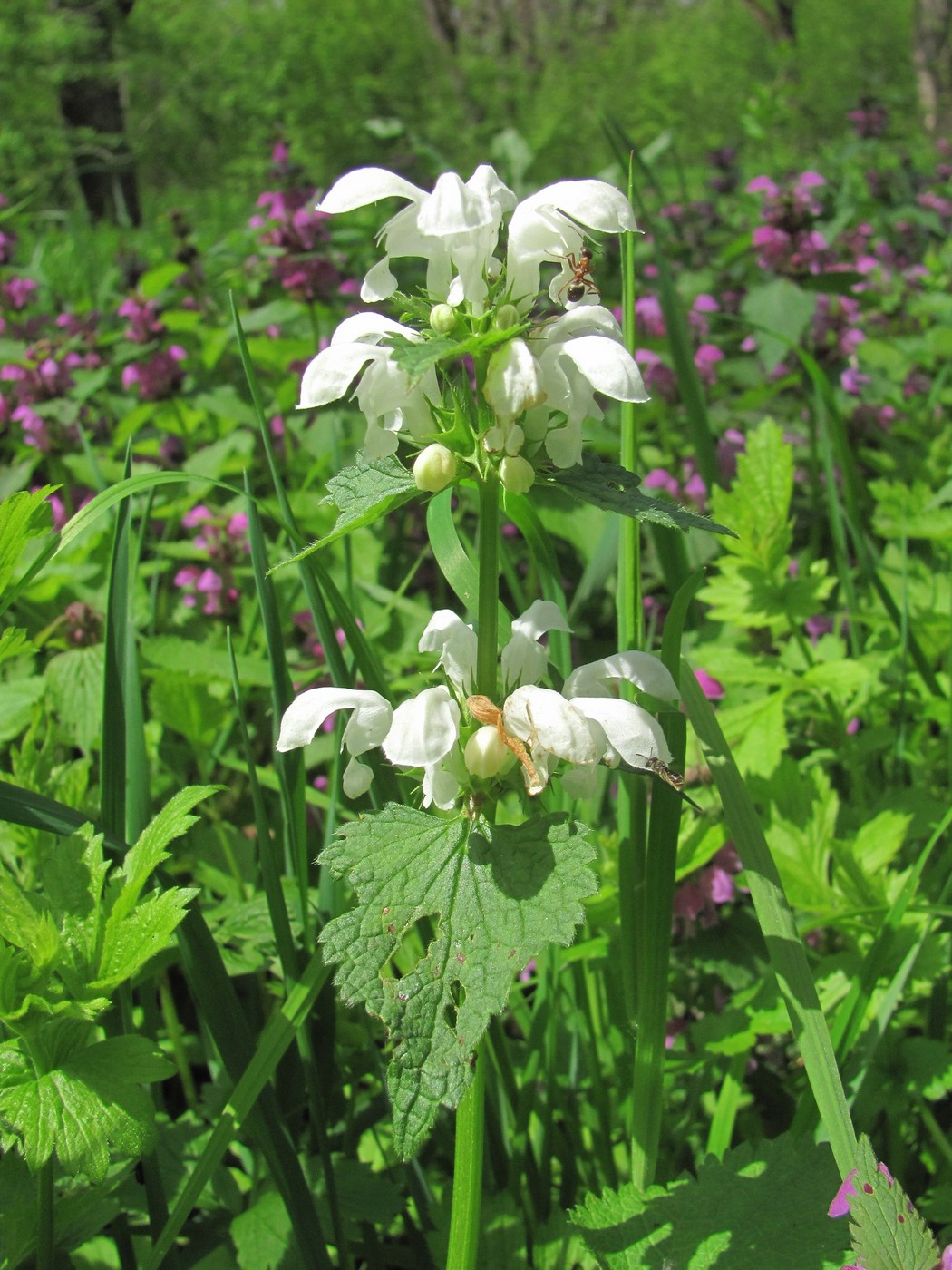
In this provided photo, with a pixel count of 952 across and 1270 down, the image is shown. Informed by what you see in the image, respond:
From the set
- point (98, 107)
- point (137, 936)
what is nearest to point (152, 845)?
point (137, 936)

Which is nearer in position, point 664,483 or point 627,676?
point 627,676

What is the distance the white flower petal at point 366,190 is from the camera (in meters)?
0.76

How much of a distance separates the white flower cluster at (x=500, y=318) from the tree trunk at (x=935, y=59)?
915 centimetres

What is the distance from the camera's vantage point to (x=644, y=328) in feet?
9.27

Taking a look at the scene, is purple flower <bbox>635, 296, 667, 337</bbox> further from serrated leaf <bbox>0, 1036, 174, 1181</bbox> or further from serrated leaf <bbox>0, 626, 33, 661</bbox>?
serrated leaf <bbox>0, 1036, 174, 1181</bbox>

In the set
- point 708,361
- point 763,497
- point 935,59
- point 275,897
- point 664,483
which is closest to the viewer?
point 275,897

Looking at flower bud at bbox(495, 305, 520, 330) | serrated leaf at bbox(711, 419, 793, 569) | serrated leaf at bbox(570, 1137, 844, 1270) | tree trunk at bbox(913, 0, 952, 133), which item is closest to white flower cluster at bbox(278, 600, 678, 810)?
A: flower bud at bbox(495, 305, 520, 330)

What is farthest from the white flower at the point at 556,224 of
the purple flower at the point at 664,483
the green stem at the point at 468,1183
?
the purple flower at the point at 664,483

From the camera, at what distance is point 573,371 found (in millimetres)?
736

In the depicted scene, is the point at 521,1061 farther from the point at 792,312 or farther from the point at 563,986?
the point at 792,312

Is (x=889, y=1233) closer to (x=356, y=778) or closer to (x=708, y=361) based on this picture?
(x=356, y=778)

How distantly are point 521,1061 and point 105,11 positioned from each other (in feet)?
29.2

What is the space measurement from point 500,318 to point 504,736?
0.29 metres

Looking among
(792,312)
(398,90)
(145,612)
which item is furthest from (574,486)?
(398,90)
